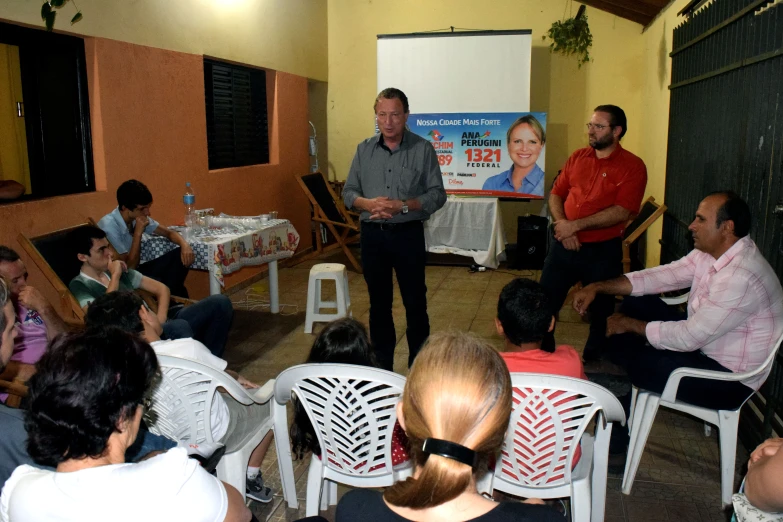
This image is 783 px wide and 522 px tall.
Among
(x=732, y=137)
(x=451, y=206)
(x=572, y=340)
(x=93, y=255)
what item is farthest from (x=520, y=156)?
(x=93, y=255)

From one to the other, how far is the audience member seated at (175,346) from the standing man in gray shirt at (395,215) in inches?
41.6

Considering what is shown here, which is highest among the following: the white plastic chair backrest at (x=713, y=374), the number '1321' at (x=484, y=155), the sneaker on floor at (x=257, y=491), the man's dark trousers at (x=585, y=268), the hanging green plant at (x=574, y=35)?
the hanging green plant at (x=574, y=35)

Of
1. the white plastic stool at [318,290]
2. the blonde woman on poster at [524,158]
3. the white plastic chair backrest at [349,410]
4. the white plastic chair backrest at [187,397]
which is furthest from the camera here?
the blonde woman on poster at [524,158]

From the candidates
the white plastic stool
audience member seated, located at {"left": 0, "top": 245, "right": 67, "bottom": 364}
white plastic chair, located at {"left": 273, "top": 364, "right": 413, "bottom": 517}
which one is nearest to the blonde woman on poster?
the white plastic stool

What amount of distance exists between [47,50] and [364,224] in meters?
2.27

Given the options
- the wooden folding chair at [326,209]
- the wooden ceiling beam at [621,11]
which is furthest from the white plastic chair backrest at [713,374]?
the wooden ceiling beam at [621,11]

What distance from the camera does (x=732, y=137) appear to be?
11.2 ft

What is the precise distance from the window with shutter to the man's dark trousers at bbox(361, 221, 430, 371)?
9.41 feet

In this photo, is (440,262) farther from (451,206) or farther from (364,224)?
(364,224)

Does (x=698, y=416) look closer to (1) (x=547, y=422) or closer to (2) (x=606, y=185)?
(1) (x=547, y=422)

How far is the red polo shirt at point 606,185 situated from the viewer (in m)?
3.48

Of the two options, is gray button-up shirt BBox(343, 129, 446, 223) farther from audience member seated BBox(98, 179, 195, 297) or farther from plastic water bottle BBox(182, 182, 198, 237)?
plastic water bottle BBox(182, 182, 198, 237)

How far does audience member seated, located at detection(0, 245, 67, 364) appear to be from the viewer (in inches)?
104

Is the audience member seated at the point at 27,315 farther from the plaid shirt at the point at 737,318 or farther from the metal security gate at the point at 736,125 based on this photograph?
the metal security gate at the point at 736,125
